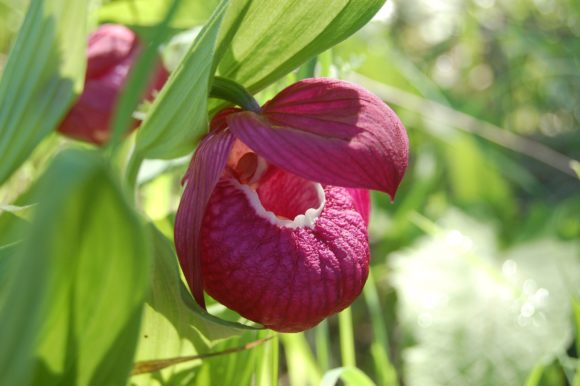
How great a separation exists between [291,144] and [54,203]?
0.29 m

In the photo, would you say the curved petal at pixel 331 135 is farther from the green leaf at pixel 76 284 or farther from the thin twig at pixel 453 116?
the thin twig at pixel 453 116

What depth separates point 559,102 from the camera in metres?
2.03

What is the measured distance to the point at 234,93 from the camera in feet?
2.09

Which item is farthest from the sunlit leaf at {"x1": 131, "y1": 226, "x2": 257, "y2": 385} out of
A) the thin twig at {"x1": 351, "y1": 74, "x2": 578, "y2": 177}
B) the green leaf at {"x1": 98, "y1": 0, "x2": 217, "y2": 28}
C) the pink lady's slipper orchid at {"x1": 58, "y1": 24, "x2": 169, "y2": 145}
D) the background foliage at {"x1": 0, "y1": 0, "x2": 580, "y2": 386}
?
the thin twig at {"x1": 351, "y1": 74, "x2": 578, "y2": 177}

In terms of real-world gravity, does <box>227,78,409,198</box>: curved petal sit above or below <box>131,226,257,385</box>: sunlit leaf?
above

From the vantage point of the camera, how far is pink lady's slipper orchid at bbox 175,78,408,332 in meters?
0.57

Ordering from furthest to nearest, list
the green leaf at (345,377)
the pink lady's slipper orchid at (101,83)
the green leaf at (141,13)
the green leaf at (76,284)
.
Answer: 1. the green leaf at (141,13)
2. the pink lady's slipper orchid at (101,83)
3. the green leaf at (345,377)
4. the green leaf at (76,284)

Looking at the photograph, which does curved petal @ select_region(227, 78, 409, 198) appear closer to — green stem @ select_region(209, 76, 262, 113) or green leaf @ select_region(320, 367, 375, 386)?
green stem @ select_region(209, 76, 262, 113)

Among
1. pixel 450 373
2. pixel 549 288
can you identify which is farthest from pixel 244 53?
Result: pixel 549 288

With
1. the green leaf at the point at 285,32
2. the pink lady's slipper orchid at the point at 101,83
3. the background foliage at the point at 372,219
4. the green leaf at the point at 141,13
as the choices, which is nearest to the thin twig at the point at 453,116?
the background foliage at the point at 372,219

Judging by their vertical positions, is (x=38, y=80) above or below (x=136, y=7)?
above

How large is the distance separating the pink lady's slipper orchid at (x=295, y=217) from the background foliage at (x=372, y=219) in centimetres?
3

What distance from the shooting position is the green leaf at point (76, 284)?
318 millimetres

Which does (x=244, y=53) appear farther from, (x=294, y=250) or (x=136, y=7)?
(x=136, y=7)
